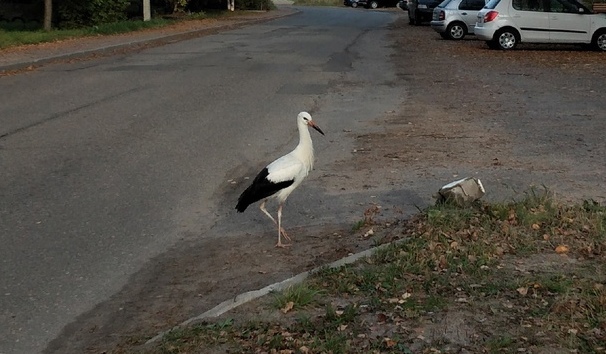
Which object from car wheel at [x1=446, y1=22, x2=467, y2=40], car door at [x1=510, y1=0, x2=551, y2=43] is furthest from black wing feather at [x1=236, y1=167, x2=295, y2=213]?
car wheel at [x1=446, y1=22, x2=467, y2=40]

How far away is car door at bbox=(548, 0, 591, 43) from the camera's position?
2439cm

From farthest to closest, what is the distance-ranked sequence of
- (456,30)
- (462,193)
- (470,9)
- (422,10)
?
(422,10) < (456,30) < (470,9) < (462,193)

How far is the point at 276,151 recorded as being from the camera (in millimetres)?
10344

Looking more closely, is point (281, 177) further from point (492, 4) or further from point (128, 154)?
point (492, 4)

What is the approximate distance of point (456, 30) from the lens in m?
30.5

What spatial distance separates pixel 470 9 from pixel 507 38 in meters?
5.02

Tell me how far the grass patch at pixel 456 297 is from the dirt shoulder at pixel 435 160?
606 millimetres

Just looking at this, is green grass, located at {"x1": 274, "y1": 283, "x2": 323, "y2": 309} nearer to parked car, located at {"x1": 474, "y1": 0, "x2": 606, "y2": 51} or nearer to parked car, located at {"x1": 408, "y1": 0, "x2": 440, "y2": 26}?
parked car, located at {"x1": 474, "y1": 0, "x2": 606, "y2": 51}

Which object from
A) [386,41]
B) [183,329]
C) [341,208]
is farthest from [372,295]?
[386,41]

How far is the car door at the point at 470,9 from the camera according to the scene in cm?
2975

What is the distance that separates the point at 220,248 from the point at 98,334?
5.78ft

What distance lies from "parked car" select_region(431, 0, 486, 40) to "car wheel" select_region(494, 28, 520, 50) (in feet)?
15.3

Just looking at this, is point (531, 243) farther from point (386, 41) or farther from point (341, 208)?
point (386, 41)

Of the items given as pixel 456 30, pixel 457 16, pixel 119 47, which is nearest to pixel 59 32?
pixel 119 47
